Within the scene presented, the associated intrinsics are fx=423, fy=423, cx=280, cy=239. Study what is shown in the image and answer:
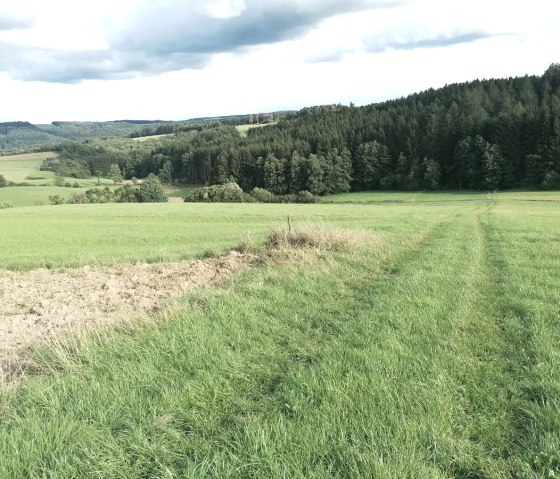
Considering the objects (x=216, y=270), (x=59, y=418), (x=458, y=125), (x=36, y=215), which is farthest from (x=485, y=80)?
(x=59, y=418)

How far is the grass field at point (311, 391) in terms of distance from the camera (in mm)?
3791

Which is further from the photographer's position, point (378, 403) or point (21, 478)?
point (378, 403)

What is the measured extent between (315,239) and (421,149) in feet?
281

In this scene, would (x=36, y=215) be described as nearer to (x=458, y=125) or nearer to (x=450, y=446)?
(x=450, y=446)

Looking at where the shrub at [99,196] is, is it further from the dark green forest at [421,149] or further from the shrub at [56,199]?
the dark green forest at [421,149]

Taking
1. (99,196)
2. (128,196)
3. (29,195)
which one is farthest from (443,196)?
(29,195)

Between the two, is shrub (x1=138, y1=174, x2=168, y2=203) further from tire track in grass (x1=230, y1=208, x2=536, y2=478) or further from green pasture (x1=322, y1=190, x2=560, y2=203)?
tire track in grass (x1=230, y1=208, x2=536, y2=478)

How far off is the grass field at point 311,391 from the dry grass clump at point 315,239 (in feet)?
15.0

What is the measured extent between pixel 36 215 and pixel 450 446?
5698cm

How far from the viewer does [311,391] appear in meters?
4.91

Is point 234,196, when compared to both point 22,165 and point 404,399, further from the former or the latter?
point 22,165

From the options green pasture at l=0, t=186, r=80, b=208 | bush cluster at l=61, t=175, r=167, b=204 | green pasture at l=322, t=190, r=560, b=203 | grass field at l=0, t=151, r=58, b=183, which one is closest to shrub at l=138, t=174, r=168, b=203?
bush cluster at l=61, t=175, r=167, b=204

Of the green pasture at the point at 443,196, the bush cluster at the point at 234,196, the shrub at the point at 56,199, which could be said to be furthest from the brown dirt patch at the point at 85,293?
the shrub at the point at 56,199

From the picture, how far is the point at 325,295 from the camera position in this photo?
30.7 ft
